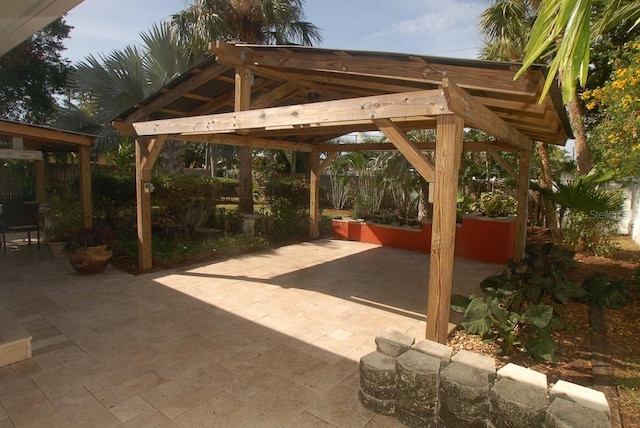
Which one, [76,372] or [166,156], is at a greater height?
[166,156]

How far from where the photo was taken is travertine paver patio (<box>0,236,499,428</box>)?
230cm

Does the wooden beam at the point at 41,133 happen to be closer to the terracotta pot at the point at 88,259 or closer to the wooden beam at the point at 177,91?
the wooden beam at the point at 177,91

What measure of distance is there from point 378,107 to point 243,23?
7094 millimetres

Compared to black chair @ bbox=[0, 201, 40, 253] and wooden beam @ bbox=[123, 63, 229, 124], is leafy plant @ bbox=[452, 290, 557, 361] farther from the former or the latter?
black chair @ bbox=[0, 201, 40, 253]

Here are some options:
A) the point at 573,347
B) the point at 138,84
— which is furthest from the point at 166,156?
the point at 573,347

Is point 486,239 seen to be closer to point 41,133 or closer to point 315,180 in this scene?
point 315,180

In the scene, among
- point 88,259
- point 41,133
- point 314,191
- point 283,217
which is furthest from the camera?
point 283,217

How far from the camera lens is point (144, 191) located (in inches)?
215

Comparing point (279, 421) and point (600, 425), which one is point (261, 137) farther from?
point (600, 425)

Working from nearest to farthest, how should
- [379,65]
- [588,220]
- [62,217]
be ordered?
[379,65]
[62,217]
[588,220]

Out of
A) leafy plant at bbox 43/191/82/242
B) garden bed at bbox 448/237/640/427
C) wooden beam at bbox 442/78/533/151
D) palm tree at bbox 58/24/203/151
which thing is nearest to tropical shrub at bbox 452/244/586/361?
garden bed at bbox 448/237/640/427

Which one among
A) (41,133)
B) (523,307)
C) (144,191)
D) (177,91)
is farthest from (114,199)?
(523,307)

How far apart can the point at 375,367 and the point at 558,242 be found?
700cm

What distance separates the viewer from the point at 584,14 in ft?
3.80
